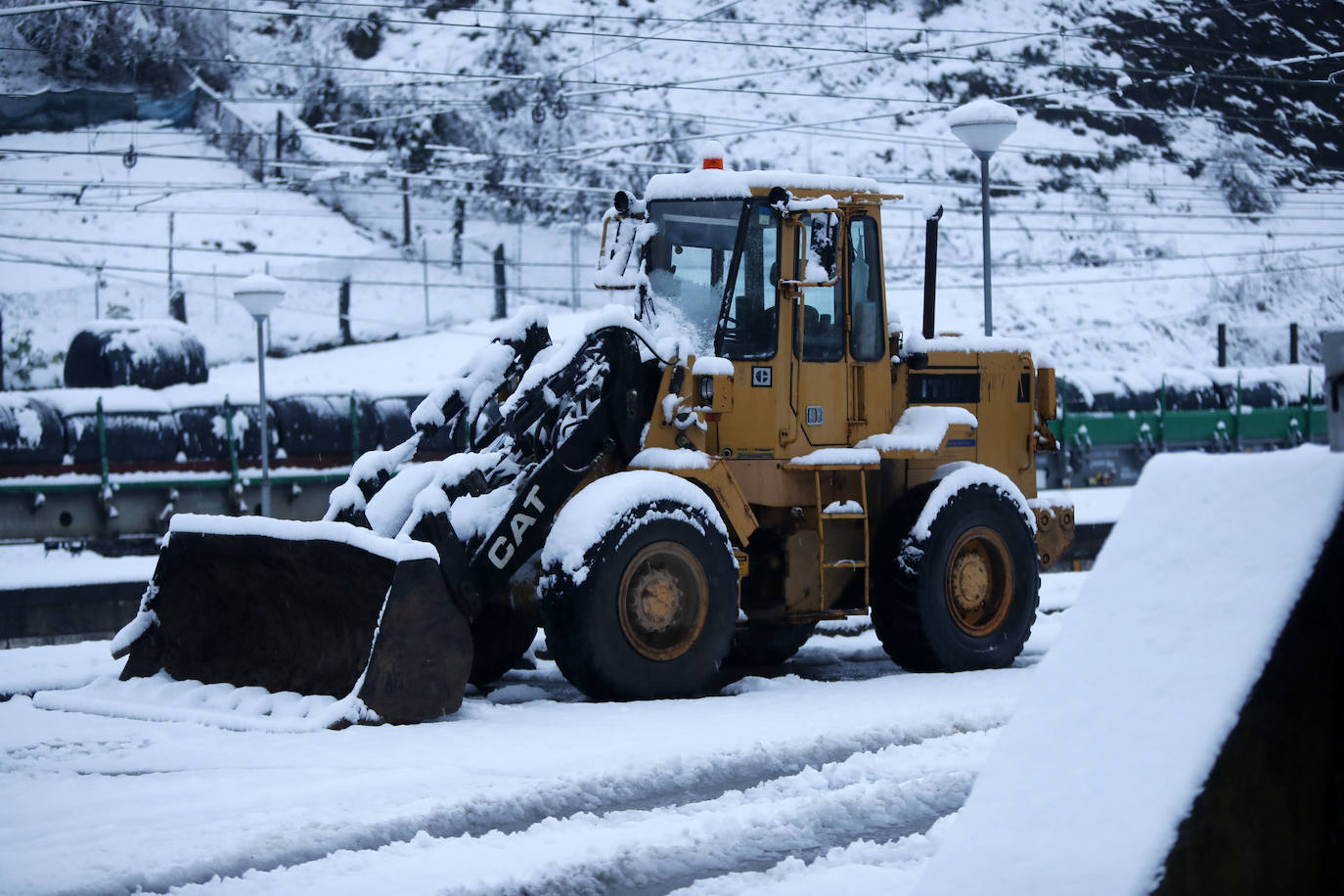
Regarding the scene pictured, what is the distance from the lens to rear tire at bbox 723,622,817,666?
A: 10281 millimetres

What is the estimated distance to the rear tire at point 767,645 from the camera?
10.3 meters

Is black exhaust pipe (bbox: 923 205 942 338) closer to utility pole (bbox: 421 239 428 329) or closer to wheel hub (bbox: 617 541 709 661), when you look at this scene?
wheel hub (bbox: 617 541 709 661)

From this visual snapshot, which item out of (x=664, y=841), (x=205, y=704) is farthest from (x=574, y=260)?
(x=664, y=841)

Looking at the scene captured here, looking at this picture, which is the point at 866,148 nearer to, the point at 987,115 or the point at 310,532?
the point at 987,115

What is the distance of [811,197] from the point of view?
30.6 ft

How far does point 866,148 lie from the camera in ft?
157

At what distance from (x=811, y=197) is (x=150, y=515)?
1809cm

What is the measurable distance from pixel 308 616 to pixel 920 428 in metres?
4.15

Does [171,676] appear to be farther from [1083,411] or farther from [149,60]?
[149,60]

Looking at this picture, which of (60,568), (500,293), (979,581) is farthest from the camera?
(500,293)

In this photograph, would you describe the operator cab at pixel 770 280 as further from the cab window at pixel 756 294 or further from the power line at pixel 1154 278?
the power line at pixel 1154 278

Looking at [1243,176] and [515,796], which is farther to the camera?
[1243,176]

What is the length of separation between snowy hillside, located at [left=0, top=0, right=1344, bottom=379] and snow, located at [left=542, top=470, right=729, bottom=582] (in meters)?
33.8

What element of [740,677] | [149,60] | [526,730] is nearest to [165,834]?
[526,730]
